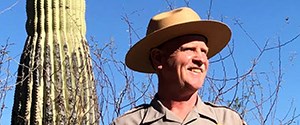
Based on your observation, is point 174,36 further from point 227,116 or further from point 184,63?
point 227,116

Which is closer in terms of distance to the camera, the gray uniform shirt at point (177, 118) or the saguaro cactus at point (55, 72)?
the gray uniform shirt at point (177, 118)

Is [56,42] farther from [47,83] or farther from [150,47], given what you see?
[150,47]

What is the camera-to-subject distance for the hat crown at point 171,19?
2139 mm

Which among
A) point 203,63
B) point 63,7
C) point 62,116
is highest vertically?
point 63,7

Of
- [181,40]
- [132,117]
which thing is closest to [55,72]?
[132,117]

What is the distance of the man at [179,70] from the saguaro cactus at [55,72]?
8.61 ft

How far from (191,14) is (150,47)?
0.60 ft

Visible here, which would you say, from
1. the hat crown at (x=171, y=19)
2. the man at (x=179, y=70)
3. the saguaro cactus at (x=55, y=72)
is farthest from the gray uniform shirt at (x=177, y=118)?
the saguaro cactus at (x=55, y=72)

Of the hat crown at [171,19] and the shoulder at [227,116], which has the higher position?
the hat crown at [171,19]

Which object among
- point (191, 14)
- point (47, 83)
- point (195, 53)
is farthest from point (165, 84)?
point (47, 83)

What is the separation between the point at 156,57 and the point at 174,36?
103mm

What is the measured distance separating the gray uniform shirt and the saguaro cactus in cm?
261

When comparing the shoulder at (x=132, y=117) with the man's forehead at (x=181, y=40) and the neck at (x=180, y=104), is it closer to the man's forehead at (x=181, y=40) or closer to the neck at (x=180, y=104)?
the neck at (x=180, y=104)

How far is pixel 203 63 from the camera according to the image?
6.79ft
